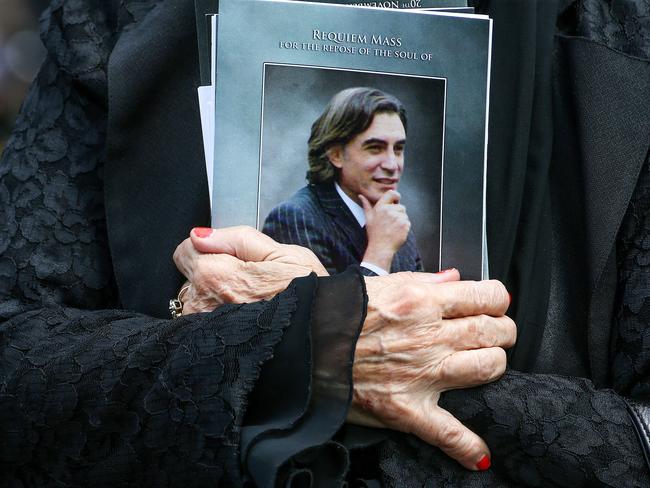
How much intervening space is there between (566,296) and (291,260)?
1.38ft

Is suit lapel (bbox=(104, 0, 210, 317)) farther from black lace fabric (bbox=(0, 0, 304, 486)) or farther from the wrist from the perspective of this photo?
the wrist

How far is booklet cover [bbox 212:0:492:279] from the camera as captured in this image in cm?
112

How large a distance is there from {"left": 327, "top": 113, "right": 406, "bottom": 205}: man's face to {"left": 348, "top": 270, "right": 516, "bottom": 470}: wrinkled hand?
0.15 m

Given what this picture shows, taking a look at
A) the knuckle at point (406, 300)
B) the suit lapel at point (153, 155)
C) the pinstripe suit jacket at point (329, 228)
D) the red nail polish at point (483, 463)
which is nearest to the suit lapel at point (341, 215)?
the pinstripe suit jacket at point (329, 228)

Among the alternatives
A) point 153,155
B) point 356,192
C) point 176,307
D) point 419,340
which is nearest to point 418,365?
point 419,340

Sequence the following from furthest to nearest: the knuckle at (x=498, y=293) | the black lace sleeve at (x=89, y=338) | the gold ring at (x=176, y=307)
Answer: the gold ring at (x=176, y=307), the knuckle at (x=498, y=293), the black lace sleeve at (x=89, y=338)

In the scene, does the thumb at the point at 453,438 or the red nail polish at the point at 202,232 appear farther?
the red nail polish at the point at 202,232

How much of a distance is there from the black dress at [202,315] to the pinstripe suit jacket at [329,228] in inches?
5.7

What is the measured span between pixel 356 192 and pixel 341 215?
4 cm

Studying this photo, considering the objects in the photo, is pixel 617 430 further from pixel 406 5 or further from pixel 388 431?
pixel 406 5

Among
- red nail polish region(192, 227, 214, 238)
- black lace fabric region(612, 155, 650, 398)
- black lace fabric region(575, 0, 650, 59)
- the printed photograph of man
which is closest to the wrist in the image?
the printed photograph of man

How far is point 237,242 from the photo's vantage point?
43.9 inches

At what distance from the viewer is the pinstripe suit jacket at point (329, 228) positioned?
3.69ft

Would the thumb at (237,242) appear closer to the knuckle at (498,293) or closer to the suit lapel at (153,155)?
the suit lapel at (153,155)
